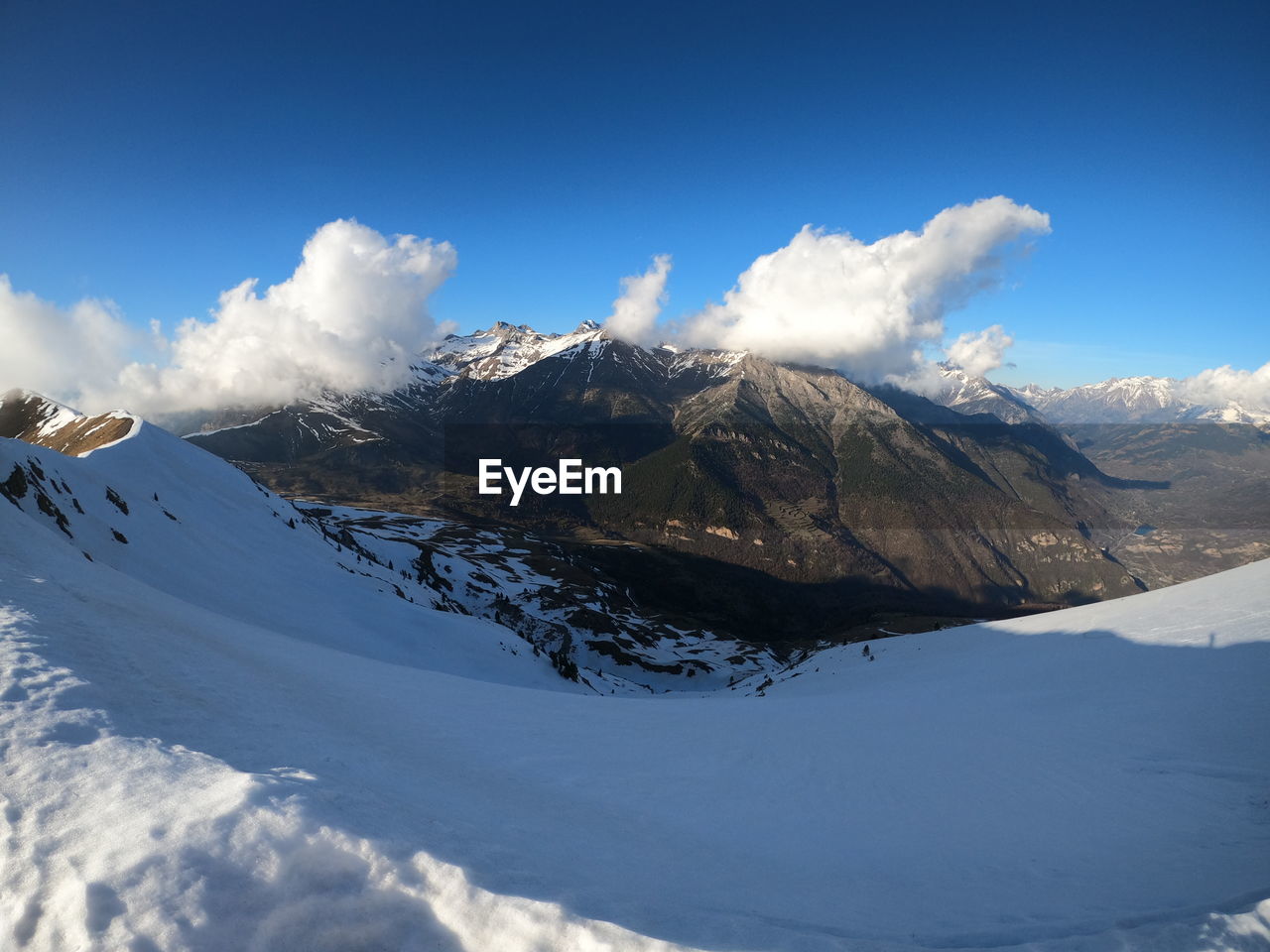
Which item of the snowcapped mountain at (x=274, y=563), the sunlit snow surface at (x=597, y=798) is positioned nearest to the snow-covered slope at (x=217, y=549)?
the snowcapped mountain at (x=274, y=563)

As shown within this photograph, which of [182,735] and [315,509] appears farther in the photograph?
[315,509]

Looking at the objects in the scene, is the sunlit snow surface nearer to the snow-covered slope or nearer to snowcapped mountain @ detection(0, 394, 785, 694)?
the snow-covered slope

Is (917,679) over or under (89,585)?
under

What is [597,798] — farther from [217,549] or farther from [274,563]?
[274,563]

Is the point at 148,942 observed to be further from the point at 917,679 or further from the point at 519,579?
the point at 519,579

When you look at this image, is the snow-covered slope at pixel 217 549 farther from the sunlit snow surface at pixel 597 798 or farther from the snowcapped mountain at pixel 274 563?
the sunlit snow surface at pixel 597 798

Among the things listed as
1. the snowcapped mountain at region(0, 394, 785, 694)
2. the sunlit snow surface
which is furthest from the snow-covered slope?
the sunlit snow surface

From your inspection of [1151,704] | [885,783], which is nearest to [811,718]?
[885,783]

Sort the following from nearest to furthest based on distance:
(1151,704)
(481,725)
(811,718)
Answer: (1151,704), (481,725), (811,718)
